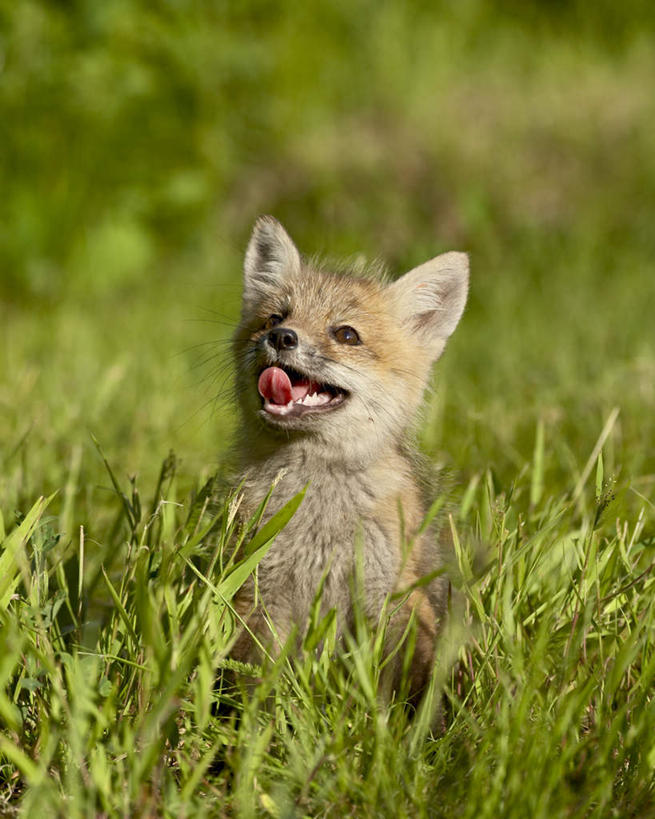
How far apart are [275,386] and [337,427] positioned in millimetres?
230

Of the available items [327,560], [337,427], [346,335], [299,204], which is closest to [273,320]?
[346,335]

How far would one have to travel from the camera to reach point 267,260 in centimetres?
346

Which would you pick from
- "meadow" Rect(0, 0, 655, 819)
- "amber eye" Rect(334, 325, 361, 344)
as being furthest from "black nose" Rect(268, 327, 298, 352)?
"meadow" Rect(0, 0, 655, 819)

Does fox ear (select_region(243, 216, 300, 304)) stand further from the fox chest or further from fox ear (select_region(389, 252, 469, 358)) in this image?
the fox chest

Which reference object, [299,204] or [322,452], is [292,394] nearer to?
[322,452]

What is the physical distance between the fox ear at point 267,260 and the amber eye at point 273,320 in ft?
0.50

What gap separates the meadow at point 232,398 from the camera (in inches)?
77.5

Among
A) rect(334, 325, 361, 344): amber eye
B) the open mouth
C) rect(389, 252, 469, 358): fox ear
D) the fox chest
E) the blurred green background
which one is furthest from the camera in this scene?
the blurred green background

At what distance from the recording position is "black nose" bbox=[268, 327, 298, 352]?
2.80 meters

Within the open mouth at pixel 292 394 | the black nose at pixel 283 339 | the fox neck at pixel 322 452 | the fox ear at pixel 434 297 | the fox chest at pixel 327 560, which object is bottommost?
the fox chest at pixel 327 560

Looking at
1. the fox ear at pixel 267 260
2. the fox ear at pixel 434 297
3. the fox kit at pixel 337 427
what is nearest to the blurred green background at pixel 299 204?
the fox ear at pixel 434 297

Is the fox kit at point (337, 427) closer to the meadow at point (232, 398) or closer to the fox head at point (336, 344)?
the fox head at point (336, 344)

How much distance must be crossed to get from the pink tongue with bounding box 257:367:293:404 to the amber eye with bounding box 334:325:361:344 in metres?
0.32

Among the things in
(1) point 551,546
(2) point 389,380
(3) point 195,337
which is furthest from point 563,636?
(3) point 195,337
